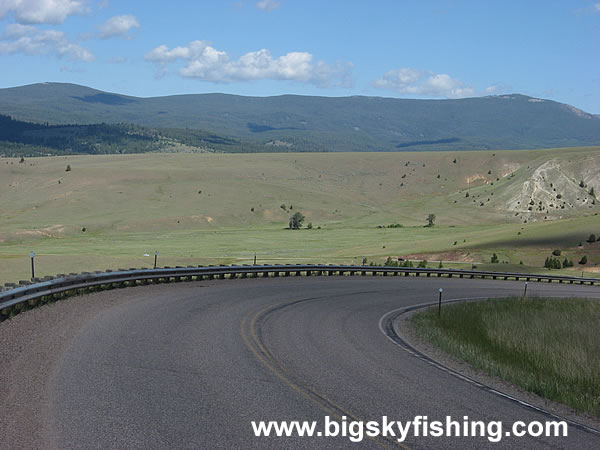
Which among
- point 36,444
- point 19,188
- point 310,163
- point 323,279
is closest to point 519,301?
point 323,279

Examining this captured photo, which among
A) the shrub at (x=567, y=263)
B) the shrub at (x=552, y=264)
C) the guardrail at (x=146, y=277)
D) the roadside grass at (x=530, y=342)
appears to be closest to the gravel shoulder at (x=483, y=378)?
the roadside grass at (x=530, y=342)

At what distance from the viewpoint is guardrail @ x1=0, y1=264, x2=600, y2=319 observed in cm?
1772

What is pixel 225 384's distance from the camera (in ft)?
36.6

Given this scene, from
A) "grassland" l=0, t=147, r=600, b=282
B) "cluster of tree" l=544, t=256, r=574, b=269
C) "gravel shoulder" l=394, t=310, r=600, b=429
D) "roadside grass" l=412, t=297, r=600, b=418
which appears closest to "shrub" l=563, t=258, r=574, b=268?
"cluster of tree" l=544, t=256, r=574, b=269

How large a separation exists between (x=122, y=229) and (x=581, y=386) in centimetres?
8168

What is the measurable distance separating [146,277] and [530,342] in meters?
13.8

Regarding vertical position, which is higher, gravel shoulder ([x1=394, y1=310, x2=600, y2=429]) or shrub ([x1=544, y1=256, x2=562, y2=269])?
gravel shoulder ([x1=394, y1=310, x2=600, y2=429])

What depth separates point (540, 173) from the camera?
12362 centimetres

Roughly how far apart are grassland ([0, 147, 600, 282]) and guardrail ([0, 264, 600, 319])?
10.9 metres

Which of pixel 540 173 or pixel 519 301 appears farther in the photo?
pixel 540 173

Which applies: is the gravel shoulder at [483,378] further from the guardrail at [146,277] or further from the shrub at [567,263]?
the shrub at [567,263]

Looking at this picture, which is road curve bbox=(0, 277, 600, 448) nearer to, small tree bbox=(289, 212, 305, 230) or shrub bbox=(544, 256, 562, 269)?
shrub bbox=(544, 256, 562, 269)

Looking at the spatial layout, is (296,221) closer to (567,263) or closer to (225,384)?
(567,263)

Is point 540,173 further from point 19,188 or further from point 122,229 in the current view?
point 19,188
